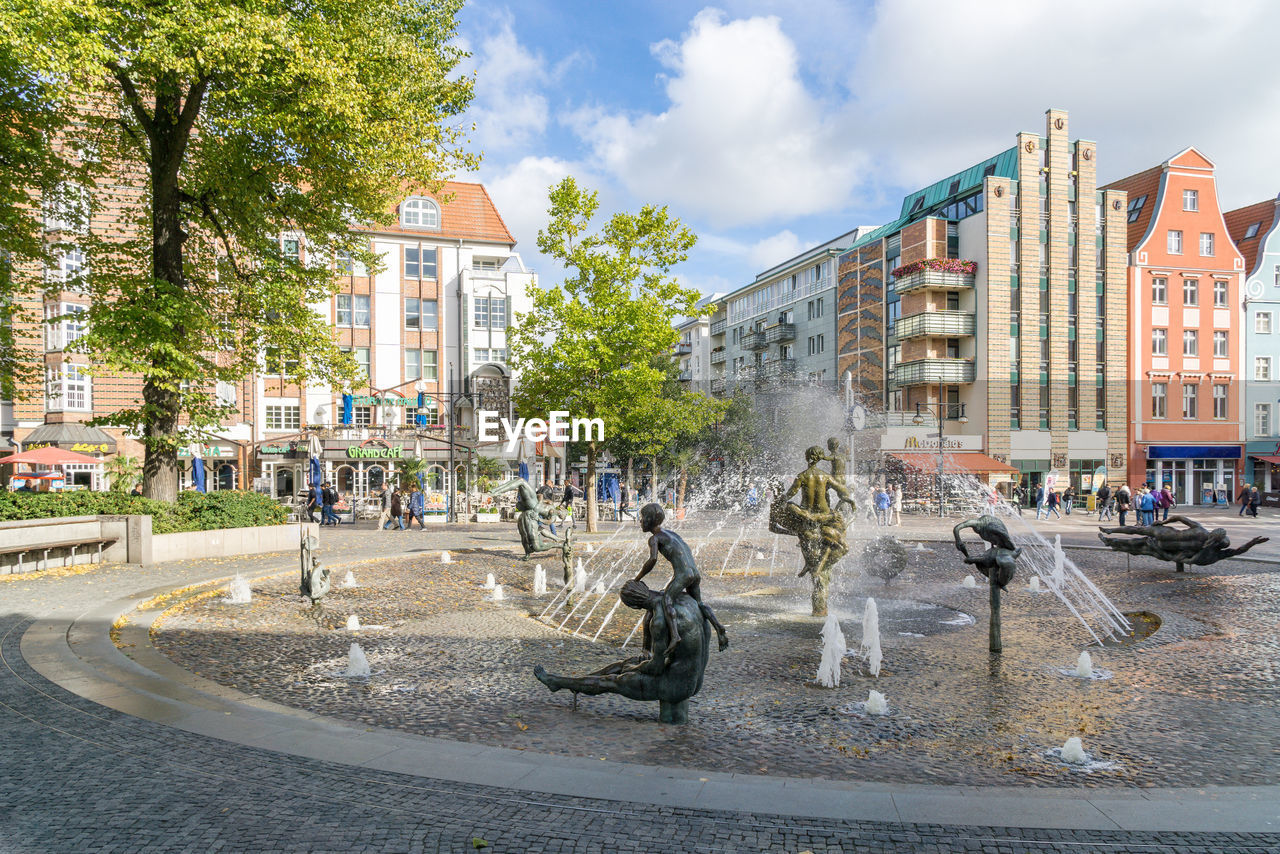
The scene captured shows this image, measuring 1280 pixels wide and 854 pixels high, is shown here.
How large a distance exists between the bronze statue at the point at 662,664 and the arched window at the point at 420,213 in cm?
4553

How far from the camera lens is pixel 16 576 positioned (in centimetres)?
1507

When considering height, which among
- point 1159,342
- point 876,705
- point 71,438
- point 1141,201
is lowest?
point 876,705

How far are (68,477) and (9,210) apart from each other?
2881 centimetres

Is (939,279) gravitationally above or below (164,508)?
above

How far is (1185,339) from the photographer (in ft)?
164

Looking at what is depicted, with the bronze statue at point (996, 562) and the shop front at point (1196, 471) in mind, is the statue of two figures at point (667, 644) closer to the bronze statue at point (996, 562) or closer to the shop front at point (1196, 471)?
the bronze statue at point (996, 562)

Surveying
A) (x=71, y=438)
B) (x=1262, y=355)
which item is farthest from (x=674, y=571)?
(x=1262, y=355)

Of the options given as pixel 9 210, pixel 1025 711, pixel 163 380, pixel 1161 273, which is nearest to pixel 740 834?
pixel 1025 711

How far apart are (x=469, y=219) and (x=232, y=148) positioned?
3283 cm

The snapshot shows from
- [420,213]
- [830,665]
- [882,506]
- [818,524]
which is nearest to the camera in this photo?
[830,665]

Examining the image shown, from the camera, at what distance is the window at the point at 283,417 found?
145 ft

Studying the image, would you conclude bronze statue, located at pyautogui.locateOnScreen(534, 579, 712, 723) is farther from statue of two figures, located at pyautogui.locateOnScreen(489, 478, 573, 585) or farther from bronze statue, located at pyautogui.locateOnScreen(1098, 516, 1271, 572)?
bronze statue, located at pyautogui.locateOnScreen(1098, 516, 1271, 572)

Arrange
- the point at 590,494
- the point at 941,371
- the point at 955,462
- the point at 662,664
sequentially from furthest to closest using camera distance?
the point at 941,371, the point at 955,462, the point at 590,494, the point at 662,664

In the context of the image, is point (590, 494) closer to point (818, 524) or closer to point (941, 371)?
point (818, 524)
